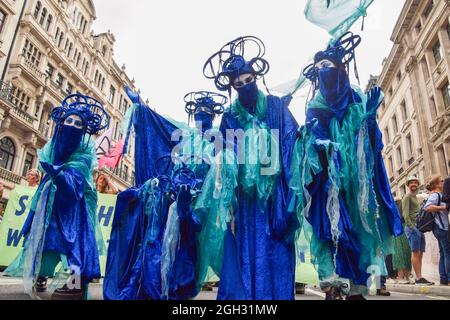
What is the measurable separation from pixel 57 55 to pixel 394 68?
2435cm

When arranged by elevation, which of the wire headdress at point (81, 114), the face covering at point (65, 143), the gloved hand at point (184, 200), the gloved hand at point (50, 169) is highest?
the wire headdress at point (81, 114)

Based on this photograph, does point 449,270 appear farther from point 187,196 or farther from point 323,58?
point 187,196

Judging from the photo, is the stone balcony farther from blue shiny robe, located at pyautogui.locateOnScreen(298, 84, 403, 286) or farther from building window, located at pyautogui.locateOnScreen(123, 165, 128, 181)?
blue shiny robe, located at pyautogui.locateOnScreen(298, 84, 403, 286)

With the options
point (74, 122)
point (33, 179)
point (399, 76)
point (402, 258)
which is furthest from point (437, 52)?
point (74, 122)

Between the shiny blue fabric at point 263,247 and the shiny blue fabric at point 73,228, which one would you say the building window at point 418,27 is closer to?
the shiny blue fabric at point 263,247

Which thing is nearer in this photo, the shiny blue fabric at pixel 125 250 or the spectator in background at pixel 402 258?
the shiny blue fabric at pixel 125 250

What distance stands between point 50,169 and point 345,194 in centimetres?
268

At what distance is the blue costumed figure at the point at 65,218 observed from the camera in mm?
3357

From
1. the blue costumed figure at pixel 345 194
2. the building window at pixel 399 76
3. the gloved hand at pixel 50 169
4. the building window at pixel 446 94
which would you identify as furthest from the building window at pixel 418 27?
the gloved hand at pixel 50 169

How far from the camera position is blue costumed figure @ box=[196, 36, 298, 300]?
2848 millimetres

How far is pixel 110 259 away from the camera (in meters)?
3.45

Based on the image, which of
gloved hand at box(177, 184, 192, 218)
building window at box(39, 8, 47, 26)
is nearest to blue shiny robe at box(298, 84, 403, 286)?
gloved hand at box(177, 184, 192, 218)

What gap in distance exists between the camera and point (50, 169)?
11.5 ft

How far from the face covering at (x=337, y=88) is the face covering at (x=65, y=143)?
2515 mm
